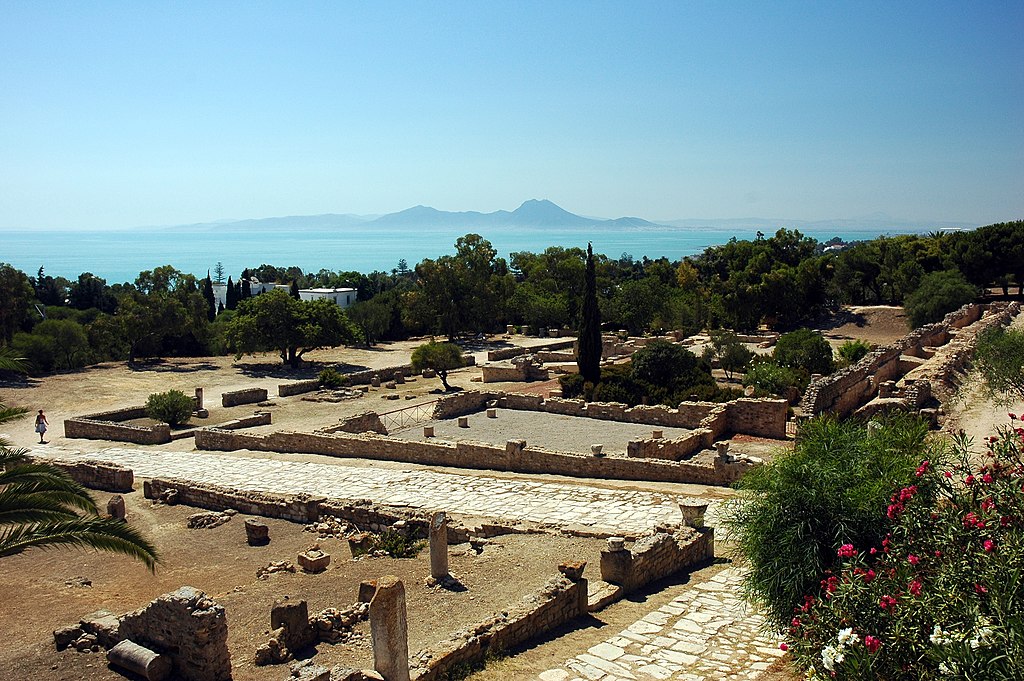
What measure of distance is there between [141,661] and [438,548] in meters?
4.79

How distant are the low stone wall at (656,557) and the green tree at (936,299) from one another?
44.9 metres

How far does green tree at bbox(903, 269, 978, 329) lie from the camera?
52.3 meters

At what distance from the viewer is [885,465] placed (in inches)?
377

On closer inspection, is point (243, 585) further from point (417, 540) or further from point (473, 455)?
point (473, 455)

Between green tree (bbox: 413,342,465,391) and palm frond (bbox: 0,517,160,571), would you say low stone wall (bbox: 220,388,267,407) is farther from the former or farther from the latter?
palm frond (bbox: 0,517,160,571)

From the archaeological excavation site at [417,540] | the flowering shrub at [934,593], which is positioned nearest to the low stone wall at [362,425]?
the archaeological excavation site at [417,540]

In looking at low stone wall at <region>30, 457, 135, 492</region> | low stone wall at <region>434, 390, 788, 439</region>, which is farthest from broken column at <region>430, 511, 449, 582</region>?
low stone wall at <region>434, 390, 788, 439</region>

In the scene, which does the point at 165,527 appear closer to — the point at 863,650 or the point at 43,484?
the point at 43,484

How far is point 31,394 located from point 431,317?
2696cm

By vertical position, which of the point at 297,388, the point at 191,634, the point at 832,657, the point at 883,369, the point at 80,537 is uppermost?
the point at 832,657

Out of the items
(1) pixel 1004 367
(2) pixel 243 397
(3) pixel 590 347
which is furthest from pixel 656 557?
(2) pixel 243 397

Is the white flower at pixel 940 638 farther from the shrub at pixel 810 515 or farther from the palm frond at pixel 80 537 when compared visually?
the palm frond at pixel 80 537

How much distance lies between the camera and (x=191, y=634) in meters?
9.25

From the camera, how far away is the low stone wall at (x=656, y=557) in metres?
12.4
